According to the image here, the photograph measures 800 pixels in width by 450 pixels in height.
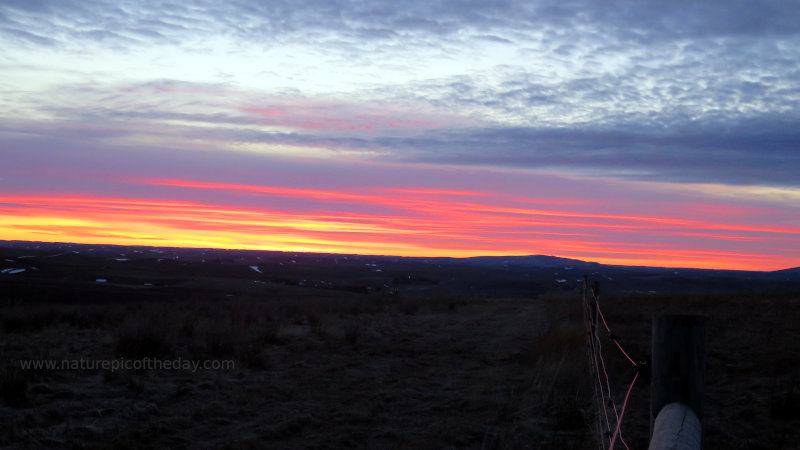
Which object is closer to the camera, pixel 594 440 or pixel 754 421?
A: pixel 594 440

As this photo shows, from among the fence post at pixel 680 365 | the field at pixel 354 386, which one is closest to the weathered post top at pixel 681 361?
the fence post at pixel 680 365

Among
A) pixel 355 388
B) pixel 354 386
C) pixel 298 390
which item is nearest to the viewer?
pixel 298 390

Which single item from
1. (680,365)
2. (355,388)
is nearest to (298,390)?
(355,388)

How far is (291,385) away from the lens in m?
10.3

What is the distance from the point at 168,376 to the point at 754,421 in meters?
8.66

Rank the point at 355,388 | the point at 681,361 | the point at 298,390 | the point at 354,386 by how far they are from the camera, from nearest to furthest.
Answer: the point at 681,361, the point at 298,390, the point at 355,388, the point at 354,386

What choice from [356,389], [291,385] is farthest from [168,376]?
[356,389]

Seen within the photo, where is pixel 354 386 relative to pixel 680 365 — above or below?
below

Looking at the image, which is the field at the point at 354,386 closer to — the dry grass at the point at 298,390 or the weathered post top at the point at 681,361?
the dry grass at the point at 298,390

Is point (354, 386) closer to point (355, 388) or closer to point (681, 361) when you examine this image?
point (355, 388)

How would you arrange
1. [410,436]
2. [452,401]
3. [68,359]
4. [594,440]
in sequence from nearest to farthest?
1. [594,440]
2. [410,436]
3. [452,401]
4. [68,359]

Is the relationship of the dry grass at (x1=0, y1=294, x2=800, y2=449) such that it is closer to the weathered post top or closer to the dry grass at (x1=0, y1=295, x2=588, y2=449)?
the dry grass at (x1=0, y1=295, x2=588, y2=449)

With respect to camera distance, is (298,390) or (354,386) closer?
(298,390)

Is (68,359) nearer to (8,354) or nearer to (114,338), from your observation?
(8,354)
